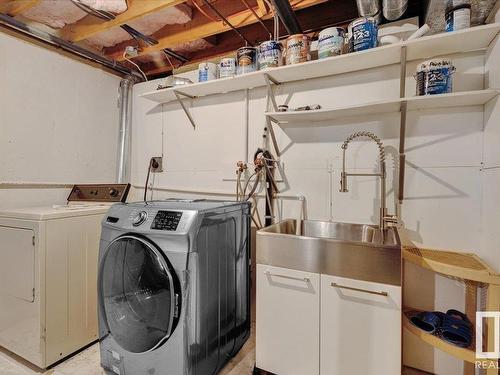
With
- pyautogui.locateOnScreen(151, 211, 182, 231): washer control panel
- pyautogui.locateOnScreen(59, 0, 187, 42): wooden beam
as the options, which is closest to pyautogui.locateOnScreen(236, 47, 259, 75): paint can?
pyautogui.locateOnScreen(59, 0, 187, 42): wooden beam

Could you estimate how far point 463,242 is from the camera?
1.55 metres

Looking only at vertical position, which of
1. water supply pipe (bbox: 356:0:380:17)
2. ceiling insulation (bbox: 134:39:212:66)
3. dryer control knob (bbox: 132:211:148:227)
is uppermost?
ceiling insulation (bbox: 134:39:212:66)

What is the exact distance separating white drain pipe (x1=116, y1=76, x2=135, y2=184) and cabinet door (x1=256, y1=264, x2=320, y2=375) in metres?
1.99

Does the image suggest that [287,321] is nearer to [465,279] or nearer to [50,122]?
[465,279]

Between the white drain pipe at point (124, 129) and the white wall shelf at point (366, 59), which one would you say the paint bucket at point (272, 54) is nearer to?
the white wall shelf at point (366, 59)

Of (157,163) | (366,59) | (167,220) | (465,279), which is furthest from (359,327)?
(157,163)

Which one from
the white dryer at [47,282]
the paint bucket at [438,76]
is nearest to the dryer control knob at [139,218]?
the white dryer at [47,282]

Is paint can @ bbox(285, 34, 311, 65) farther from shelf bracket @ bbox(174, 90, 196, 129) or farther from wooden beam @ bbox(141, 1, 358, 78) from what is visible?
shelf bracket @ bbox(174, 90, 196, 129)

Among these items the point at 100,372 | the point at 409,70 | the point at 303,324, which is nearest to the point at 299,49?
the point at 409,70

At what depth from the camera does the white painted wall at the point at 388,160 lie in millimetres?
1538

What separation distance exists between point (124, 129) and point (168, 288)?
6.76 feet

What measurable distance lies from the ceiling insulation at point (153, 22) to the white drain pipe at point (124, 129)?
1.40 ft

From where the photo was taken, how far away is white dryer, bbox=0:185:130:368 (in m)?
1.59

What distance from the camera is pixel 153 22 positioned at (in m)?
2.18
